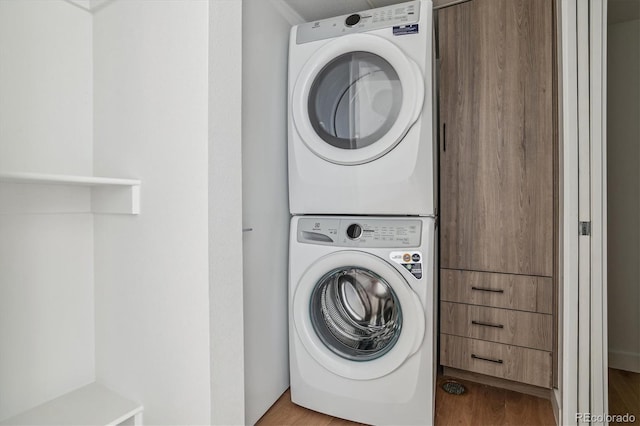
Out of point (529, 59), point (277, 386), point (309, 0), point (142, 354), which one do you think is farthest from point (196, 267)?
point (529, 59)

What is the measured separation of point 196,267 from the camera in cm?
110

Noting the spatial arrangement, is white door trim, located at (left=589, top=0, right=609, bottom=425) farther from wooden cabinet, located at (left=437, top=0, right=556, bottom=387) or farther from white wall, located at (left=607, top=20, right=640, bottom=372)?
white wall, located at (left=607, top=20, right=640, bottom=372)

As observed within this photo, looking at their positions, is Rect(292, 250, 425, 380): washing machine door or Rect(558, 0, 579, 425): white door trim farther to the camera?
Rect(292, 250, 425, 380): washing machine door

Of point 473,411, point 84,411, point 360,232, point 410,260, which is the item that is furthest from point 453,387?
point 84,411

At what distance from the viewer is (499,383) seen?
6.15 ft

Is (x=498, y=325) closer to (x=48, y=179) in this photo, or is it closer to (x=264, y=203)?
(x=264, y=203)

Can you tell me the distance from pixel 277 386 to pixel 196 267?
39.9 inches

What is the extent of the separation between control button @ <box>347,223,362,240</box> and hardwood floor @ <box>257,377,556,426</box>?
87cm

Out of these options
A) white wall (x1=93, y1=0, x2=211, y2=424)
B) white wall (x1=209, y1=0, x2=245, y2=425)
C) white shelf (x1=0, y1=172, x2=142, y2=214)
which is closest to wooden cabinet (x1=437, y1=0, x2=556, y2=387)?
white wall (x1=209, y1=0, x2=245, y2=425)

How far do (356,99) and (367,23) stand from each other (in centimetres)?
33

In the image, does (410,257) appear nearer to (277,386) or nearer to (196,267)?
(196,267)

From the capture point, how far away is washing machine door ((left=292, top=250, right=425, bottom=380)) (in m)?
1.49

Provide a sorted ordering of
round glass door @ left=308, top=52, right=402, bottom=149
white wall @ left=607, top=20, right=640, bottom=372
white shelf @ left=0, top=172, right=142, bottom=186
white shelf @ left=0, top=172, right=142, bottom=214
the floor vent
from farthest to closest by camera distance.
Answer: the floor vent → white wall @ left=607, top=20, right=640, bottom=372 → round glass door @ left=308, top=52, right=402, bottom=149 → white shelf @ left=0, top=172, right=142, bottom=214 → white shelf @ left=0, top=172, right=142, bottom=186

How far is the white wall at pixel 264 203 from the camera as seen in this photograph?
5.05ft
